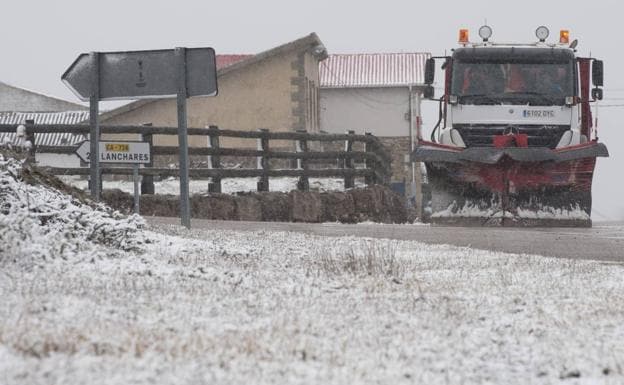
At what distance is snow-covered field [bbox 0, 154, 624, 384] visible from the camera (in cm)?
450

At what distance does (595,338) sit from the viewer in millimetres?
5402

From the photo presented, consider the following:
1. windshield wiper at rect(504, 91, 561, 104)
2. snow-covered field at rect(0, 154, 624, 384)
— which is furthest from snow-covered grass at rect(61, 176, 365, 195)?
snow-covered field at rect(0, 154, 624, 384)

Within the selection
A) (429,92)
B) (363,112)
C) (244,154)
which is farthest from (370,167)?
(363,112)

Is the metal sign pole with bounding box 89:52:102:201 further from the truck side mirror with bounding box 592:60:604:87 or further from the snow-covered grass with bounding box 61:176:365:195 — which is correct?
the truck side mirror with bounding box 592:60:604:87

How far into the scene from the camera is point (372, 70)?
5738 centimetres

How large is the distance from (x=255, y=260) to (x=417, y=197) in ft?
137

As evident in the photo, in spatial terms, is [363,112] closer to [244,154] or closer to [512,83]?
[244,154]

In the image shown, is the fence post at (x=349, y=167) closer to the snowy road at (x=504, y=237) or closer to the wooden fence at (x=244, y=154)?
the wooden fence at (x=244, y=154)

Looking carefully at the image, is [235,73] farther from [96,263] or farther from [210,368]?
[210,368]

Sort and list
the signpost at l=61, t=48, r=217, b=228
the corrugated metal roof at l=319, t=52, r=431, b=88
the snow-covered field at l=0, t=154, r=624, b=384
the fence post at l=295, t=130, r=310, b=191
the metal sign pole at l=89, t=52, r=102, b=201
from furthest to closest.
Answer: the corrugated metal roof at l=319, t=52, r=431, b=88 → the fence post at l=295, t=130, r=310, b=191 → the signpost at l=61, t=48, r=217, b=228 → the metal sign pole at l=89, t=52, r=102, b=201 → the snow-covered field at l=0, t=154, r=624, b=384

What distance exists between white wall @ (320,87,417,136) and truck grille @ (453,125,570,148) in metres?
35.4

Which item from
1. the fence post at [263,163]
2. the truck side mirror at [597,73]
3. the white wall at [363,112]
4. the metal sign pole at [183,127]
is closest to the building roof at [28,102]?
the white wall at [363,112]

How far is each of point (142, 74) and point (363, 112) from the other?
1690 inches

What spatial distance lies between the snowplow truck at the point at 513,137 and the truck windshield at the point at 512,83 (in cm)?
1
